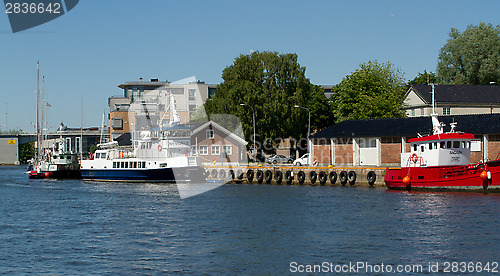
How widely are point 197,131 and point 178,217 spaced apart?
54.8 metres

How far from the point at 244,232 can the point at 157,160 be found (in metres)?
39.1

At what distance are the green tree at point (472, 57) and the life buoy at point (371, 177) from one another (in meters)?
64.3

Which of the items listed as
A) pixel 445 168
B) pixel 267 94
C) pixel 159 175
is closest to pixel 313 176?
pixel 445 168

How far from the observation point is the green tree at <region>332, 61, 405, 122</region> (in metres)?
90.9

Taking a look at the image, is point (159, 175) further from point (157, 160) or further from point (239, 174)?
point (239, 174)

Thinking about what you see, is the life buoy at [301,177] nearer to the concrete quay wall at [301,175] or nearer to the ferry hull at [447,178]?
the concrete quay wall at [301,175]

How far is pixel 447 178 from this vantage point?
5088 cm

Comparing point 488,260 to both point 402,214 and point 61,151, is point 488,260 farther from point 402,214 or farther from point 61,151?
point 61,151

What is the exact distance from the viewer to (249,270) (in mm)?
24875

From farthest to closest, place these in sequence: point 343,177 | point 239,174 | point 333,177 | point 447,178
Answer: point 239,174, point 333,177, point 343,177, point 447,178

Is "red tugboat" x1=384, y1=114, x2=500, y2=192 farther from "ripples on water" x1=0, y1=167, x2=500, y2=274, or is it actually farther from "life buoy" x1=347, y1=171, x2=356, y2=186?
"life buoy" x1=347, y1=171, x2=356, y2=186

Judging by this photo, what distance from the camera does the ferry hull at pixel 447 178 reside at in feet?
161

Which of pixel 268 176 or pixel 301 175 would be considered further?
pixel 268 176

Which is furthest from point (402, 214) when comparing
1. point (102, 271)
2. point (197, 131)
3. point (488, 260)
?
point (197, 131)
